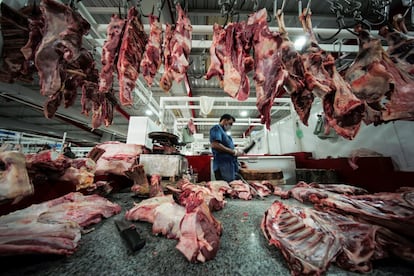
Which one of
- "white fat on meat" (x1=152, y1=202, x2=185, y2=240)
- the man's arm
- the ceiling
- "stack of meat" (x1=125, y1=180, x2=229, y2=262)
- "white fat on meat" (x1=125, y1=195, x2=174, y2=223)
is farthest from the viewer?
the man's arm

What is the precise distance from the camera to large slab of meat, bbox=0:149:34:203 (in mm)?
831

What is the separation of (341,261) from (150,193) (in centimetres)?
170

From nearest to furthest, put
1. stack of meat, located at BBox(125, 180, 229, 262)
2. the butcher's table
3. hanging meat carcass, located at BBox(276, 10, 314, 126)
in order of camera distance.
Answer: the butcher's table
stack of meat, located at BBox(125, 180, 229, 262)
hanging meat carcass, located at BBox(276, 10, 314, 126)

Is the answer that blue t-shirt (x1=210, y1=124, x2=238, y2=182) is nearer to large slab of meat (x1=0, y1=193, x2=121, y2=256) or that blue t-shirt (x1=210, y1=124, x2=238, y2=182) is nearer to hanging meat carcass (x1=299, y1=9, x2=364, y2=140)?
hanging meat carcass (x1=299, y1=9, x2=364, y2=140)

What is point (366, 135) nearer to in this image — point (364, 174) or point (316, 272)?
point (364, 174)

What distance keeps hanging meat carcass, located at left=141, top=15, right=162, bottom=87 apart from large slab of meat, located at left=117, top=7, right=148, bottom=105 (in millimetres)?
97

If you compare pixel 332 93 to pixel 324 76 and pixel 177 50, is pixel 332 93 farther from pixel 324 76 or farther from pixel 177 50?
pixel 177 50

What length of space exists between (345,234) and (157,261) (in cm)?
108

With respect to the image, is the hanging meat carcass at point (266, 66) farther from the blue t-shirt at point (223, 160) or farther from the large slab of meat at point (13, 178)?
the large slab of meat at point (13, 178)

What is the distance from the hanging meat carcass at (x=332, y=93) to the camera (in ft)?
4.33

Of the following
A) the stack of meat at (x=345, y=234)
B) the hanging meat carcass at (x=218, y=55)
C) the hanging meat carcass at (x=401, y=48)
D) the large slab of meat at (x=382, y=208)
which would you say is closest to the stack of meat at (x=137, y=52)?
the hanging meat carcass at (x=218, y=55)

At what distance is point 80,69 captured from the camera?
5.55ft

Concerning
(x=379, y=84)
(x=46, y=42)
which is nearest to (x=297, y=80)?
(x=379, y=84)

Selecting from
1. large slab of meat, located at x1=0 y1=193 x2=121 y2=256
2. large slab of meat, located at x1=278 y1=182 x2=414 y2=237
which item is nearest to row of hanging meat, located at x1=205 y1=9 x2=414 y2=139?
large slab of meat, located at x1=278 y1=182 x2=414 y2=237
